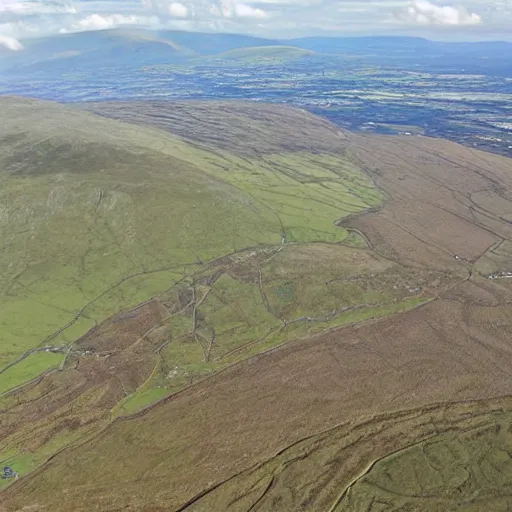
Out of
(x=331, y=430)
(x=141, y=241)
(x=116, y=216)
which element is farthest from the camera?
(x=116, y=216)

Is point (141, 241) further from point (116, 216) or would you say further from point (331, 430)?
point (331, 430)

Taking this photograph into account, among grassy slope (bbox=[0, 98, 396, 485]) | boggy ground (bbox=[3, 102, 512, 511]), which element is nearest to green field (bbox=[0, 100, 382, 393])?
grassy slope (bbox=[0, 98, 396, 485])

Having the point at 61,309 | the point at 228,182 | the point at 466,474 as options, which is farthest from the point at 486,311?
the point at 228,182

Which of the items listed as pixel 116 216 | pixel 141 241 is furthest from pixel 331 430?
pixel 116 216

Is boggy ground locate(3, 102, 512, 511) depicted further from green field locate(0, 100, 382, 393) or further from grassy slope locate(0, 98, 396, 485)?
green field locate(0, 100, 382, 393)

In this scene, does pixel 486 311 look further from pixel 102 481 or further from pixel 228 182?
pixel 228 182

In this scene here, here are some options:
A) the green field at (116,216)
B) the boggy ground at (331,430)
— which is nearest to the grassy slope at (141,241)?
the green field at (116,216)

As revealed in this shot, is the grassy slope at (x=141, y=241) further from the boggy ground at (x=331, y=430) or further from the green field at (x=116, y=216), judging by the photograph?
the boggy ground at (x=331, y=430)

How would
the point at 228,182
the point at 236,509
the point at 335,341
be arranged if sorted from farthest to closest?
the point at 228,182, the point at 335,341, the point at 236,509
